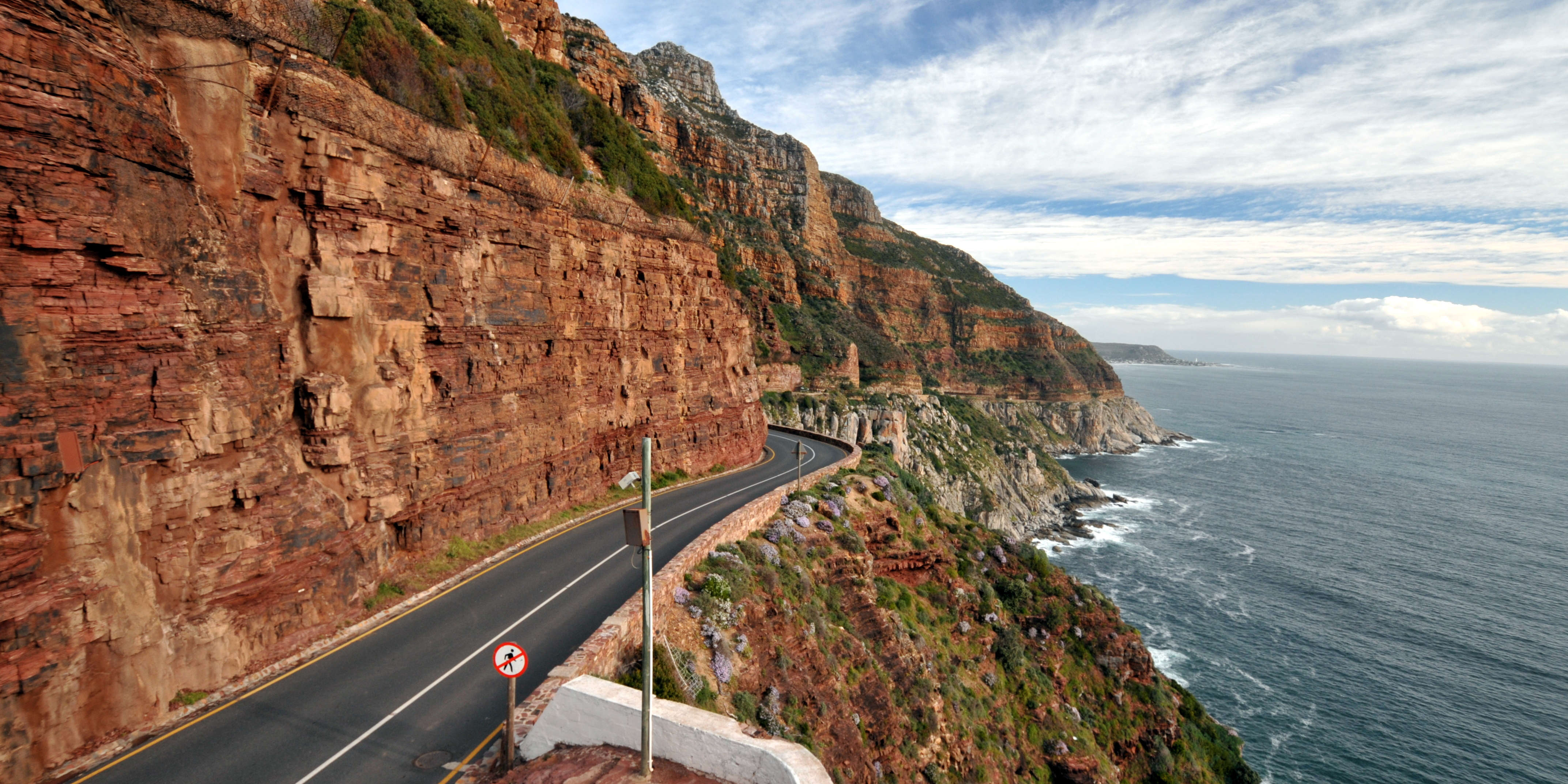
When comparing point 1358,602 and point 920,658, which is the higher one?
point 920,658

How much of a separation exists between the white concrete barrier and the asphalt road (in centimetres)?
199

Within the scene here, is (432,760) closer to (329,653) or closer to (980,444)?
(329,653)

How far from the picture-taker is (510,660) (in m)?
10.5

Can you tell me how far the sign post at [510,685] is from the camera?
33.8 feet

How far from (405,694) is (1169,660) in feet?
142

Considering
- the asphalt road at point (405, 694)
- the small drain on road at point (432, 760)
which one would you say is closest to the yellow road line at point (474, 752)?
the asphalt road at point (405, 694)

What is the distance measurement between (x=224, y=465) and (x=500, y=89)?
52.5ft

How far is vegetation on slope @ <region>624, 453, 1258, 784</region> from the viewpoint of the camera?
17.6 m

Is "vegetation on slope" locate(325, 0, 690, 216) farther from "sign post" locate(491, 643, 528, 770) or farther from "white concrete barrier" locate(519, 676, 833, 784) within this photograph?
"white concrete barrier" locate(519, 676, 833, 784)

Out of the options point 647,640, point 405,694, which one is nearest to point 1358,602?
point 647,640

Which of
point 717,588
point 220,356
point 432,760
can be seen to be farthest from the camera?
point 717,588

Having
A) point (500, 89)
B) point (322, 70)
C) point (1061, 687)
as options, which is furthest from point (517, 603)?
point (1061, 687)

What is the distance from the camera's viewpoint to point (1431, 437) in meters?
124

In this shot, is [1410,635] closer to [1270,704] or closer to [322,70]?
[1270,704]
